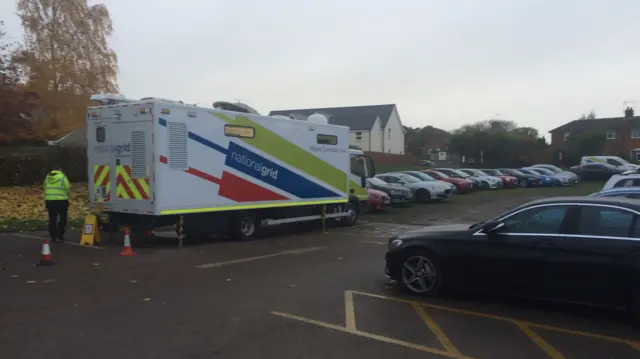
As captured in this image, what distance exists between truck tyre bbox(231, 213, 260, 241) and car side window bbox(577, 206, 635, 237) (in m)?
8.38

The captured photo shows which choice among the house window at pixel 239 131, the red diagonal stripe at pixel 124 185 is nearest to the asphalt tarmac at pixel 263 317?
the red diagonal stripe at pixel 124 185

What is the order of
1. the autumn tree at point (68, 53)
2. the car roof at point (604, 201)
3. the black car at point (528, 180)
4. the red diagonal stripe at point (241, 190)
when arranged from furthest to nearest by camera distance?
the black car at point (528, 180)
the autumn tree at point (68, 53)
the red diagonal stripe at point (241, 190)
the car roof at point (604, 201)

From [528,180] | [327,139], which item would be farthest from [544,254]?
[528,180]

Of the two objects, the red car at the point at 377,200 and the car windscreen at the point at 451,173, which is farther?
the car windscreen at the point at 451,173

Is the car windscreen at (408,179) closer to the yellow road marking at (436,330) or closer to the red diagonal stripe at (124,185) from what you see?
the red diagonal stripe at (124,185)

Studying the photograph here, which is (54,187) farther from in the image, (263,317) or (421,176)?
(421,176)

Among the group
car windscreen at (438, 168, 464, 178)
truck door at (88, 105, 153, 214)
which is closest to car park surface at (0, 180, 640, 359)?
truck door at (88, 105, 153, 214)

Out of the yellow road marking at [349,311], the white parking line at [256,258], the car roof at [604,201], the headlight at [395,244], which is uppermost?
the car roof at [604,201]

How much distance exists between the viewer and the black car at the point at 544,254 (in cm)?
629

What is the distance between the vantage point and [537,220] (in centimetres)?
695

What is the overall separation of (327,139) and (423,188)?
1153cm

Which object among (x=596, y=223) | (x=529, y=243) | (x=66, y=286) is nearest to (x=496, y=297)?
(x=529, y=243)

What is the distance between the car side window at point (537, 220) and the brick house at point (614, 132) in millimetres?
55110

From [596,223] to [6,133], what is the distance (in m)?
24.7
